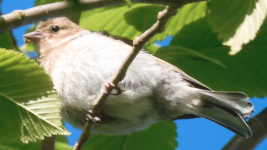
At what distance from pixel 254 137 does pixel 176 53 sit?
0.95 m

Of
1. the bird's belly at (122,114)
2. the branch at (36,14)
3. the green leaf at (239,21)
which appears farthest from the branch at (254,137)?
the branch at (36,14)

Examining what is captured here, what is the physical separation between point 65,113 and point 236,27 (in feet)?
3.81

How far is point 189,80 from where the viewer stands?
2.14m

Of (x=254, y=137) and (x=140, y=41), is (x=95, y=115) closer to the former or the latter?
(x=140, y=41)

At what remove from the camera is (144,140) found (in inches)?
95.1

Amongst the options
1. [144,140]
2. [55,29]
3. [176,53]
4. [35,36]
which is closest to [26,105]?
[176,53]

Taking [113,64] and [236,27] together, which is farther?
[113,64]

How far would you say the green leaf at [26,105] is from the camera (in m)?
1.54

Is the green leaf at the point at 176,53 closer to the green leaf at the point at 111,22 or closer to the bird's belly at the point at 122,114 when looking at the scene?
the bird's belly at the point at 122,114

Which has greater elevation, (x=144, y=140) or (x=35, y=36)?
(x=35, y=36)

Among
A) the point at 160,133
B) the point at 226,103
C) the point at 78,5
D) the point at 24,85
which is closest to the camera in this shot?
the point at 78,5

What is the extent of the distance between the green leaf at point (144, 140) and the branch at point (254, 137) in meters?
0.47

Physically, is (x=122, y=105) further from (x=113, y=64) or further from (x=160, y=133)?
(x=160, y=133)

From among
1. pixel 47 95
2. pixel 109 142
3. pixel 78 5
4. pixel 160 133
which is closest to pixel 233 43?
pixel 78 5
